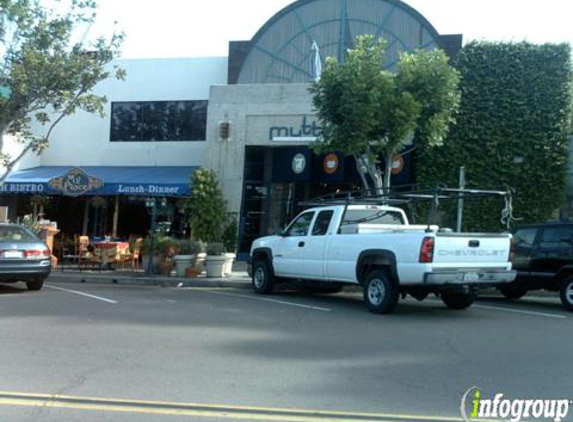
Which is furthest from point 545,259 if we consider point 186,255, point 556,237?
point 186,255

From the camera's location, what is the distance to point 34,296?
42.1 ft

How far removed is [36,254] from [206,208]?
8476mm

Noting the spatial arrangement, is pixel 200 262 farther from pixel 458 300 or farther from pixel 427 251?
pixel 427 251

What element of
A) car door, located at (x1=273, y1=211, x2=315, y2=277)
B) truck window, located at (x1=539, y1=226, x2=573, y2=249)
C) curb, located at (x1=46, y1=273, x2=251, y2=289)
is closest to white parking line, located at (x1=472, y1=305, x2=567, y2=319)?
truck window, located at (x1=539, y1=226, x2=573, y2=249)

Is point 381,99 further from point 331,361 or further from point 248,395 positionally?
point 248,395

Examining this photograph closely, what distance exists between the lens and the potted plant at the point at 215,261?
668 inches

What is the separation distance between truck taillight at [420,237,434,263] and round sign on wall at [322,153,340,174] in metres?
12.3

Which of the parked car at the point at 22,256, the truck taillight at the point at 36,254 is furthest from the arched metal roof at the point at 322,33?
the truck taillight at the point at 36,254

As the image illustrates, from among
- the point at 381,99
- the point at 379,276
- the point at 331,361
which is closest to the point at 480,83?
the point at 381,99

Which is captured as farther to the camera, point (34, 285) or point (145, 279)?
point (145, 279)

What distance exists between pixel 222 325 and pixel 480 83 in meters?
14.5

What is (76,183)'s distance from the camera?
2197 cm

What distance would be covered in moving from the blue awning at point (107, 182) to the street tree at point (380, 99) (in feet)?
24.0

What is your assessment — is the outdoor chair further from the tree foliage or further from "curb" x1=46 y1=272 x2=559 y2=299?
the tree foliage
